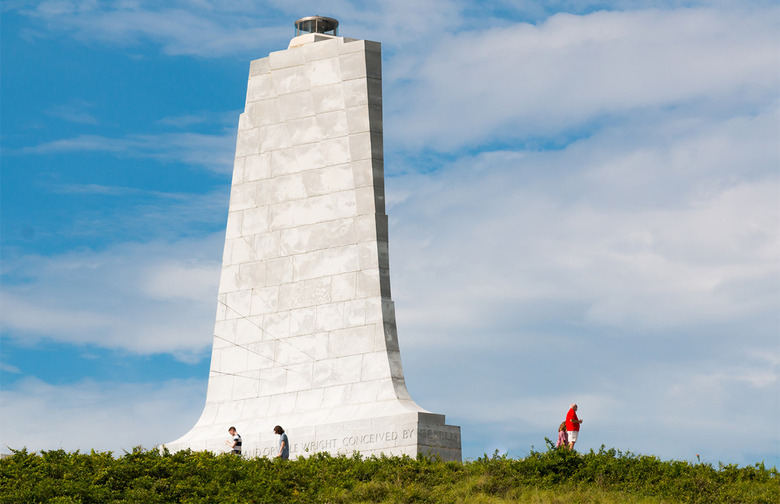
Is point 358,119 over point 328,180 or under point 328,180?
over

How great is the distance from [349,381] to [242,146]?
775 cm

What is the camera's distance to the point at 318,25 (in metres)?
31.1

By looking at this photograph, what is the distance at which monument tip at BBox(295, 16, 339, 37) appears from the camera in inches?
1224

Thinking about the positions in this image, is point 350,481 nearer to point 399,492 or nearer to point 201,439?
point 399,492

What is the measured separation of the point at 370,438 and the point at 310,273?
16.5ft

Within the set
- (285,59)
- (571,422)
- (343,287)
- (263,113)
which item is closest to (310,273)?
(343,287)

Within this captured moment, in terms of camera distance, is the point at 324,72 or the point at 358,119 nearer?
the point at 358,119

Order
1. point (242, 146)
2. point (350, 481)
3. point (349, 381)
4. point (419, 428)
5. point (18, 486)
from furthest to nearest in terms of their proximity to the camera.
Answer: point (242, 146) < point (349, 381) < point (419, 428) < point (350, 481) < point (18, 486)

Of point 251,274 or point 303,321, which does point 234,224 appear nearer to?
point 251,274

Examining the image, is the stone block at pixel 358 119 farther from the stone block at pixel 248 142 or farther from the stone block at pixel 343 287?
the stone block at pixel 343 287

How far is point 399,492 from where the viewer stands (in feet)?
70.1

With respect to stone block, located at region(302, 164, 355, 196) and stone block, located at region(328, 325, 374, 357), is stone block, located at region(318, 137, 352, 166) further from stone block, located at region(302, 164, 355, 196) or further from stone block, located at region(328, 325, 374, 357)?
stone block, located at region(328, 325, 374, 357)

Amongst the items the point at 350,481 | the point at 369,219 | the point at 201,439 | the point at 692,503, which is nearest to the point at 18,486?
the point at 350,481

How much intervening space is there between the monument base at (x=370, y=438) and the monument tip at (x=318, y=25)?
1086 centimetres
